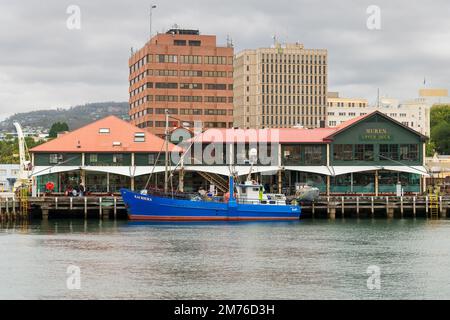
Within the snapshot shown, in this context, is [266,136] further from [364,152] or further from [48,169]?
[48,169]

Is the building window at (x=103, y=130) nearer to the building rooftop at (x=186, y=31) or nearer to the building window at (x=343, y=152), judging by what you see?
the building window at (x=343, y=152)

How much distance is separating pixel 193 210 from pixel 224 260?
32664 mm

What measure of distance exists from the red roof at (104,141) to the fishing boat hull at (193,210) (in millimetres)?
15162

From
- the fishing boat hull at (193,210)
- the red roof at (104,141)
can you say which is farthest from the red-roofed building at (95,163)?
the fishing boat hull at (193,210)

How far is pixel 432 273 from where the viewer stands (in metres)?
55.2

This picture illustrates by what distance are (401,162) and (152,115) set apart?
8168 cm

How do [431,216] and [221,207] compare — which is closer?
[221,207]

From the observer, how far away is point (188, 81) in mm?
184875

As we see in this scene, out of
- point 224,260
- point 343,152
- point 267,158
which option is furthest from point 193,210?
point 224,260

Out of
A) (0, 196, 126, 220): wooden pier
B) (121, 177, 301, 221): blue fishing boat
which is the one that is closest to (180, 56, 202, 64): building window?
(0, 196, 126, 220): wooden pier

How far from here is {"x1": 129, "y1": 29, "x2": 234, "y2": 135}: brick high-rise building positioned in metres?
184

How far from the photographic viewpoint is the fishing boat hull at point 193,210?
9162 cm

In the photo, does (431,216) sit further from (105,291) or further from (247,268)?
(105,291)
